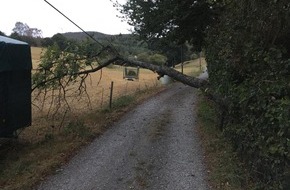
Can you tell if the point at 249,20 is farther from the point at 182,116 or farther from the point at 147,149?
the point at 182,116

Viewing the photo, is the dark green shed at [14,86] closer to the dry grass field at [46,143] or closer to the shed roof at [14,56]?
the shed roof at [14,56]

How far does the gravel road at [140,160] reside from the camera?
25.1 ft

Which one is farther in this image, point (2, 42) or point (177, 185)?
point (2, 42)

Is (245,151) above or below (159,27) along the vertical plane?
below

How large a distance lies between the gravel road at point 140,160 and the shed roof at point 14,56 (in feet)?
10.2

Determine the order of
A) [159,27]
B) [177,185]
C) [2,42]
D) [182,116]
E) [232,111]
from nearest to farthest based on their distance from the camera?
[177,185] < [232,111] < [2,42] < [182,116] < [159,27]

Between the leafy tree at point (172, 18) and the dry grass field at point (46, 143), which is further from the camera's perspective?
the leafy tree at point (172, 18)

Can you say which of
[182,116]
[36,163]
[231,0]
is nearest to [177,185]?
[36,163]

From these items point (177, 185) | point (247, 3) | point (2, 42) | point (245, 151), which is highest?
point (247, 3)

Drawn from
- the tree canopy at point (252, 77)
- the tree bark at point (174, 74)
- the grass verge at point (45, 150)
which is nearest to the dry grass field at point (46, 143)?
the grass verge at point (45, 150)

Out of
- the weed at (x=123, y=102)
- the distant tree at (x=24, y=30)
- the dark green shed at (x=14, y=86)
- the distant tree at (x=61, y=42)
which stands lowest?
the weed at (x=123, y=102)

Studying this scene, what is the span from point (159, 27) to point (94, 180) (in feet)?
44.5

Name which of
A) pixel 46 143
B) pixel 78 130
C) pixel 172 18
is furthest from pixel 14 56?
pixel 172 18

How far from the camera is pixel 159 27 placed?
2014cm
